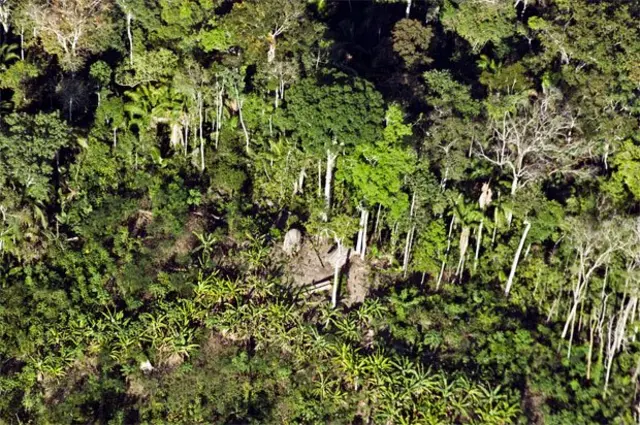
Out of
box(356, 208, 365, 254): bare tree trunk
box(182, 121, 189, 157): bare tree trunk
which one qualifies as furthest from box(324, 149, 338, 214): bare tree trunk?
box(182, 121, 189, 157): bare tree trunk

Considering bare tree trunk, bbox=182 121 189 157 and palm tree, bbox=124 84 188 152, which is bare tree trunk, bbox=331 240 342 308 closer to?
bare tree trunk, bbox=182 121 189 157

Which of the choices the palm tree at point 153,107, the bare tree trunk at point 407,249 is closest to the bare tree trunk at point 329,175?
the bare tree trunk at point 407,249

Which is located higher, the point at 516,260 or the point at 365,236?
the point at 365,236

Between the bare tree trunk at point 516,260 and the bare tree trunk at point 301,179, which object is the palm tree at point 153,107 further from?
the bare tree trunk at point 516,260

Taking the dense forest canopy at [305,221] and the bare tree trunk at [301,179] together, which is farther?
the bare tree trunk at [301,179]

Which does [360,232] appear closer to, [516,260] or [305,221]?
[305,221]

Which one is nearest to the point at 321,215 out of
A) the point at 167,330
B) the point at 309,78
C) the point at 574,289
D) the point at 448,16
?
the point at 309,78

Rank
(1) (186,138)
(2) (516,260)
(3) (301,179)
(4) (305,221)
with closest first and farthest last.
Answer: (2) (516,260), (4) (305,221), (3) (301,179), (1) (186,138)

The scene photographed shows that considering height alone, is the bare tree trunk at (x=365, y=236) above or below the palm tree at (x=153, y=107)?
below

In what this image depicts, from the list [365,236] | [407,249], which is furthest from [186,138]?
[407,249]

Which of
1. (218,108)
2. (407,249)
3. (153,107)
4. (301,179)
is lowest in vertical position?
(407,249)
